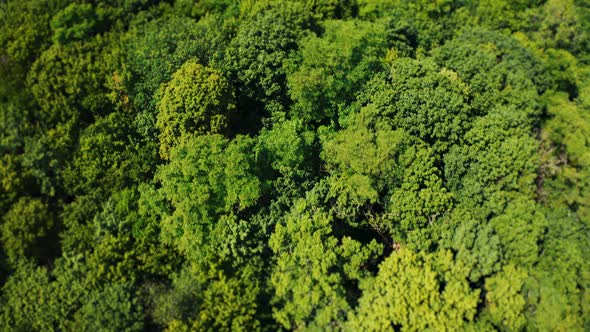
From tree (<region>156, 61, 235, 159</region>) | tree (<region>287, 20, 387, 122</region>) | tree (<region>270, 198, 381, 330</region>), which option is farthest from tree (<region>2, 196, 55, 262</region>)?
tree (<region>287, 20, 387, 122</region>)

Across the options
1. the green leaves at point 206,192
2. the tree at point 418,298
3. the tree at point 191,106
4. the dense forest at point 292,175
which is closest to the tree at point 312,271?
the dense forest at point 292,175

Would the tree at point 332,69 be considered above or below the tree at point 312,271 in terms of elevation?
above

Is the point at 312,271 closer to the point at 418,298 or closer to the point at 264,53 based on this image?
the point at 418,298

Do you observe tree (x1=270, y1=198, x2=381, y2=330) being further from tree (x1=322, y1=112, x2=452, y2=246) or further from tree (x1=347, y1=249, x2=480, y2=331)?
tree (x1=322, y1=112, x2=452, y2=246)

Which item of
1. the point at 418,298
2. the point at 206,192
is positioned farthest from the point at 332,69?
the point at 418,298

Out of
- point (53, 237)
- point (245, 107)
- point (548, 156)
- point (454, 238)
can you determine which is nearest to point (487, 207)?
point (454, 238)

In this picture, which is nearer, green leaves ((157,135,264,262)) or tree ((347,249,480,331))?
tree ((347,249,480,331))

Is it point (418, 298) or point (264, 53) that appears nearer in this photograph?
point (418, 298)

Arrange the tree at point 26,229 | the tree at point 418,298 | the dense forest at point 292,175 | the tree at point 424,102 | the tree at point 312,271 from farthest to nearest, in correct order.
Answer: the tree at point 26,229, the tree at point 424,102, the dense forest at point 292,175, the tree at point 312,271, the tree at point 418,298

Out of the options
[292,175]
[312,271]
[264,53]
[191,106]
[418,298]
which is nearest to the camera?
[418,298]

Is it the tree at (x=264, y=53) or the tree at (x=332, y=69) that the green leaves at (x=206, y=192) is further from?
the tree at (x=264, y=53)
